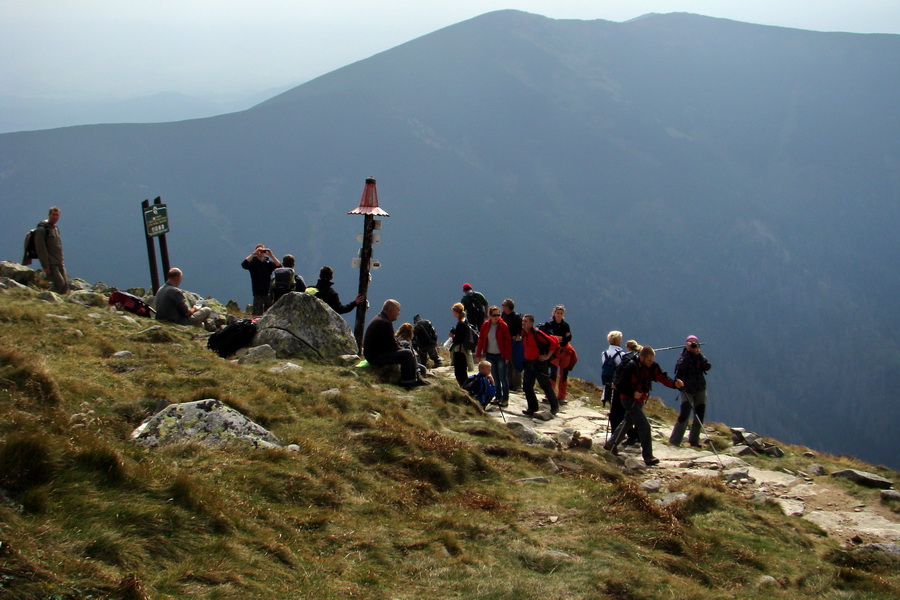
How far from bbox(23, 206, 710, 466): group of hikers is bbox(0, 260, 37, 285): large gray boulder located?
716 mm

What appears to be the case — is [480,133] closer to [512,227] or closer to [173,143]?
[512,227]

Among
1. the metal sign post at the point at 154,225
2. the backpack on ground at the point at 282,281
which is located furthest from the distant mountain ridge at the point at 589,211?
the backpack on ground at the point at 282,281

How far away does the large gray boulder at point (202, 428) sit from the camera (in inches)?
301

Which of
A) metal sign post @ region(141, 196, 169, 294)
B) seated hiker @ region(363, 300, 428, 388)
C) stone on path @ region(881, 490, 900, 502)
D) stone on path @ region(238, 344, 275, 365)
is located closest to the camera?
stone on path @ region(881, 490, 900, 502)

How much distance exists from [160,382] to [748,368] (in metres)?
157

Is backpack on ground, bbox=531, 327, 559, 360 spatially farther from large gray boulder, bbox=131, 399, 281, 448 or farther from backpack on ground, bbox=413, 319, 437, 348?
large gray boulder, bbox=131, 399, 281, 448

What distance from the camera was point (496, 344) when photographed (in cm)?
1552

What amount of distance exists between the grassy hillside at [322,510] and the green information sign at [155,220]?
8.32 meters

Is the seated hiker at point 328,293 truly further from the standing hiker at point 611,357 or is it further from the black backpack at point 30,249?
the black backpack at point 30,249

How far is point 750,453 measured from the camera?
14.9 metres

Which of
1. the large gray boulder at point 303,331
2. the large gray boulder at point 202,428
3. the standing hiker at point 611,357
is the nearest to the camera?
the large gray boulder at point 202,428

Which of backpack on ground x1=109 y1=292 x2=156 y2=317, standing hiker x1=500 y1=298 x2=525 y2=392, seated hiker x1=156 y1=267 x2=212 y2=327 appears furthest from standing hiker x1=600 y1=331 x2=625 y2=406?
backpack on ground x1=109 y1=292 x2=156 y2=317

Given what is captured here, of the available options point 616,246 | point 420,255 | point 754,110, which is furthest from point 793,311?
point 420,255

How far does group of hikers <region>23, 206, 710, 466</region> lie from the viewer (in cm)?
1291
